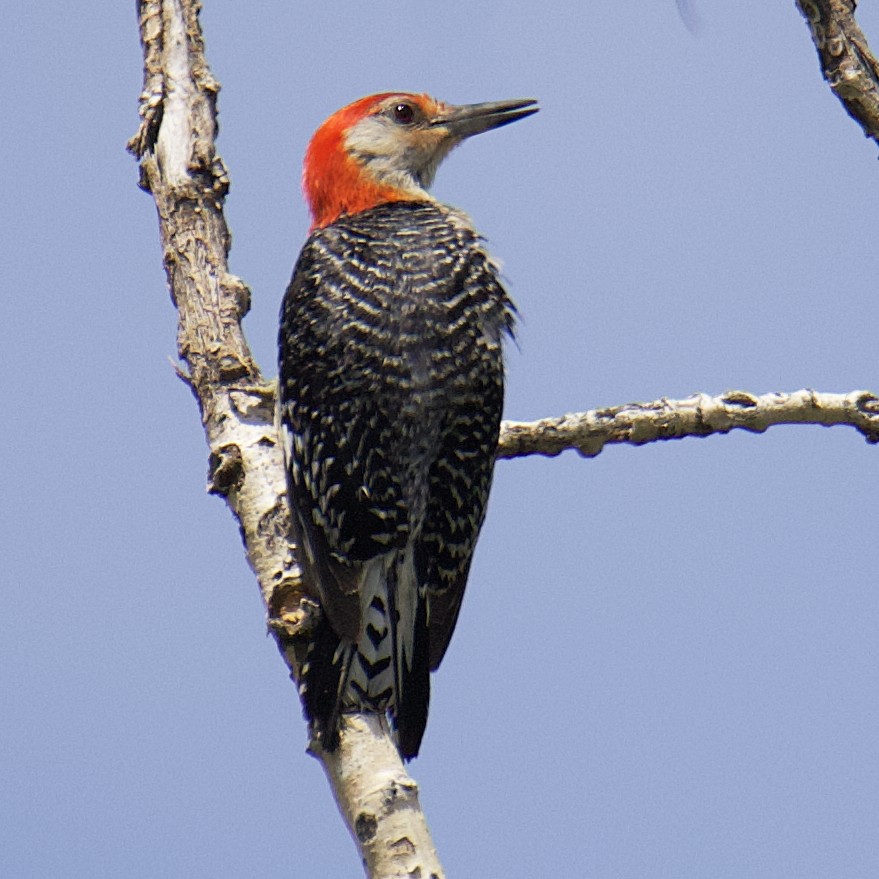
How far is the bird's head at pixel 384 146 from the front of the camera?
6.36 m

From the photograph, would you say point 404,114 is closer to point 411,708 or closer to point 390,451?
point 390,451

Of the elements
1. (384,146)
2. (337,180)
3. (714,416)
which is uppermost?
(384,146)

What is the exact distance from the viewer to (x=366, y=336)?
498 cm

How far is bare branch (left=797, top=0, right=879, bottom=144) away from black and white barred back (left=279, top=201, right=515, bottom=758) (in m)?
1.64

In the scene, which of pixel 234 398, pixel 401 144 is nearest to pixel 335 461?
pixel 234 398

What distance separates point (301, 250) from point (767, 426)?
218cm

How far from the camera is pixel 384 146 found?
21.6ft

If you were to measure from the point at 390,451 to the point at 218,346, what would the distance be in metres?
0.89

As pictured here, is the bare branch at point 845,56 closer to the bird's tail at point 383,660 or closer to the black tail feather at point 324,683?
the bird's tail at point 383,660

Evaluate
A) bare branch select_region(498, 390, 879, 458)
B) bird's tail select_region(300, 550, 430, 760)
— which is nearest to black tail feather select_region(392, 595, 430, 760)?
bird's tail select_region(300, 550, 430, 760)

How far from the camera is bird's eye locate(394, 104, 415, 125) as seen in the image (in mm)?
6781

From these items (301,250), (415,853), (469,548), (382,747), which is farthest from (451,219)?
(415,853)

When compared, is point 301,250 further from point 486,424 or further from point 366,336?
point 486,424

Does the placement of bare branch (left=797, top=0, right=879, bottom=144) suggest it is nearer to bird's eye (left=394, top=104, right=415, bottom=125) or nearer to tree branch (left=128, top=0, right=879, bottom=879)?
tree branch (left=128, top=0, right=879, bottom=879)
